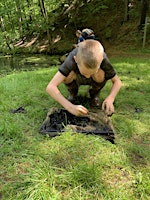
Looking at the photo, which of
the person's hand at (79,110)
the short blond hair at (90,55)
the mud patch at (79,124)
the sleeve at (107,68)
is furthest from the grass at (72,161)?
the short blond hair at (90,55)

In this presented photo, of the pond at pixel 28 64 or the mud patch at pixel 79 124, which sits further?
the pond at pixel 28 64

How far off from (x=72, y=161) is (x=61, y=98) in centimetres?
58

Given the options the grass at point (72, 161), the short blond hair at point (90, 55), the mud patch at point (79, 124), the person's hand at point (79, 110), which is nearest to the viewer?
the grass at point (72, 161)

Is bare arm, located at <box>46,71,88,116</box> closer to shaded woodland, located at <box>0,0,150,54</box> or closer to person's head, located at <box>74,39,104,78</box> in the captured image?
person's head, located at <box>74,39,104,78</box>

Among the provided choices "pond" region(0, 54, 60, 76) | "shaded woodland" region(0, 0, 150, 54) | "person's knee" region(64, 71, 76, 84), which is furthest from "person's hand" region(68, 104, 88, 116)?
"shaded woodland" region(0, 0, 150, 54)

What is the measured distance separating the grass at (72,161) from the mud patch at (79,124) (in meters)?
0.08

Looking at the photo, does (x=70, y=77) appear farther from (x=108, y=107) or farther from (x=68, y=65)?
(x=108, y=107)

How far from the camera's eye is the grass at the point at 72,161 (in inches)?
56.2

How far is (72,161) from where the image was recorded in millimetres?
1684

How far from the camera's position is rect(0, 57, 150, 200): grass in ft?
4.68

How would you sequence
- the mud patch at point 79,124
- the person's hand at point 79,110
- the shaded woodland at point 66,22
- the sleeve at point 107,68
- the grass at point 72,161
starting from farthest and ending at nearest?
the shaded woodland at point 66,22 < the sleeve at point 107,68 < the mud patch at point 79,124 < the person's hand at point 79,110 < the grass at point 72,161

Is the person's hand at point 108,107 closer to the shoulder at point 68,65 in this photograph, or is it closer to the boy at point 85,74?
the boy at point 85,74

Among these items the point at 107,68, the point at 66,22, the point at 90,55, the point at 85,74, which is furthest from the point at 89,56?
the point at 66,22

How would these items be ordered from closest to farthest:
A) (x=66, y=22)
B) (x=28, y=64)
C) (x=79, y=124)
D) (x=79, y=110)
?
(x=79, y=110) < (x=79, y=124) < (x=28, y=64) < (x=66, y=22)
